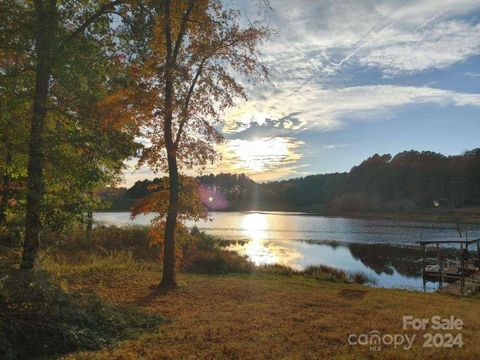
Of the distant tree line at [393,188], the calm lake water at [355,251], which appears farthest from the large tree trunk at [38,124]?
the distant tree line at [393,188]

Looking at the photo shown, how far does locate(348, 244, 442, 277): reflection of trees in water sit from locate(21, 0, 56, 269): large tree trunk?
91.1 ft

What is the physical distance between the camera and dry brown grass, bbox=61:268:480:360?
7.47m

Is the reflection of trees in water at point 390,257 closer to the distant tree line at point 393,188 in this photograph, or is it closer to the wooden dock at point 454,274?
the wooden dock at point 454,274

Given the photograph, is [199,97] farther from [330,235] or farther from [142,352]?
[330,235]

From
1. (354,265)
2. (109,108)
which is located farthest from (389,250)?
(109,108)

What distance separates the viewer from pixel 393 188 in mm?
130250

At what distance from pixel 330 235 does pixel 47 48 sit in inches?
2228

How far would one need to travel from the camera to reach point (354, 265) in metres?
36.5

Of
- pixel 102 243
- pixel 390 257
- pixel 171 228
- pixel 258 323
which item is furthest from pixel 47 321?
pixel 390 257

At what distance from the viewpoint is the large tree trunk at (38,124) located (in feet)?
35.5
